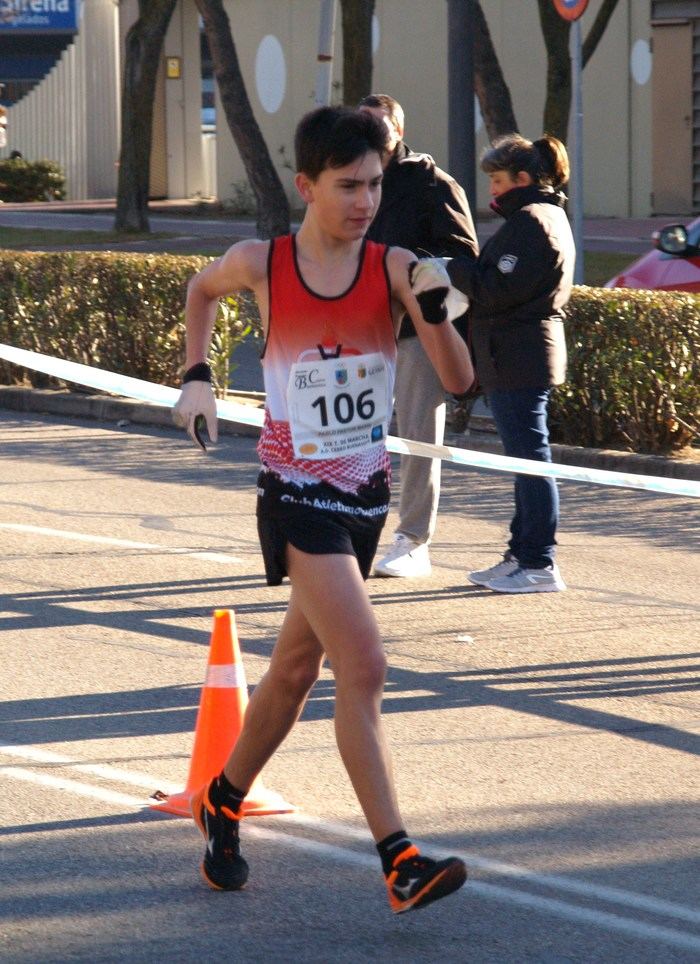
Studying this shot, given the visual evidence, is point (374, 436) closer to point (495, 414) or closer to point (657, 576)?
point (495, 414)

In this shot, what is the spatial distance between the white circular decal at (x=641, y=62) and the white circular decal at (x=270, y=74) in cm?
777

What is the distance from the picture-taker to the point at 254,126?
71.2 ft

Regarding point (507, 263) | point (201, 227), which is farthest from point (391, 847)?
point (201, 227)

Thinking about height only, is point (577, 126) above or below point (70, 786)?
above

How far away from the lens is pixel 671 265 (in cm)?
1243

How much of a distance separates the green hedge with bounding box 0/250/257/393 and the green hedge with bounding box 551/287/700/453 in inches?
113

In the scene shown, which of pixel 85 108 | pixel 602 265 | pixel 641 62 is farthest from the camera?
pixel 85 108

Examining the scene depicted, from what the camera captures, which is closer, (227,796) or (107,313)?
(227,796)

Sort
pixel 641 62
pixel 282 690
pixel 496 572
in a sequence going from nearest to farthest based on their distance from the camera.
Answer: pixel 282 690 → pixel 496 572 → pixel 641 62

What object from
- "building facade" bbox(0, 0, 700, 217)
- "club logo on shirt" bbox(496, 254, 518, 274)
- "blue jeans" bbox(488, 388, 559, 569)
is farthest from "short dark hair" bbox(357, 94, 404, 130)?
"building facade" bbox(0, 0, 700, 217)

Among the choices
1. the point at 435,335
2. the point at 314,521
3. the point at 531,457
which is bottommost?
the point at 531,457

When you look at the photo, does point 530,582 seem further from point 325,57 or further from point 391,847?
point 325,57

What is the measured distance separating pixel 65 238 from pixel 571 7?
16.3m

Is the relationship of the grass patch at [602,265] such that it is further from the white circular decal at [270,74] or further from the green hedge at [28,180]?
the green hedge at [28,180]
